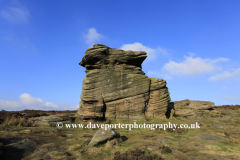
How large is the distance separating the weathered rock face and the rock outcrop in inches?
247

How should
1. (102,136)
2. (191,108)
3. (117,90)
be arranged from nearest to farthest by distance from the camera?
(102,136)
(117,90)
(191,108)

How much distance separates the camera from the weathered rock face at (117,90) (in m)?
21.2

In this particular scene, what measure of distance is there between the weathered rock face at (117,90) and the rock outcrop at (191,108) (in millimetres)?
6269

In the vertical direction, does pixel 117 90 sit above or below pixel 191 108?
above

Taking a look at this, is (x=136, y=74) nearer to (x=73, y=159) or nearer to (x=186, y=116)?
(x=186, y=116)

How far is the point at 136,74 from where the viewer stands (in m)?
22.7

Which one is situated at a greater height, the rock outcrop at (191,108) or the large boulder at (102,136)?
the rock outcrop at (191,108)

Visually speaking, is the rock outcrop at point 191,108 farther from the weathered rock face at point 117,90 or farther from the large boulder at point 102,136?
the large boulder at point 102,136

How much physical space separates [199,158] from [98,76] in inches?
644

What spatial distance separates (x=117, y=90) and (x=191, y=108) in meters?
20.8

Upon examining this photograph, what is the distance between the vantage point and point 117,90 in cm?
2153

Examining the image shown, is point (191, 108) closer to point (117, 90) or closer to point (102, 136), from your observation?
point (117, 90)

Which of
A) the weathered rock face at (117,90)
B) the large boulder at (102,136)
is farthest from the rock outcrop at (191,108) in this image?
the large boulder at (102,136)

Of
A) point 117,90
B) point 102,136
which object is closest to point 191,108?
point 117,90
